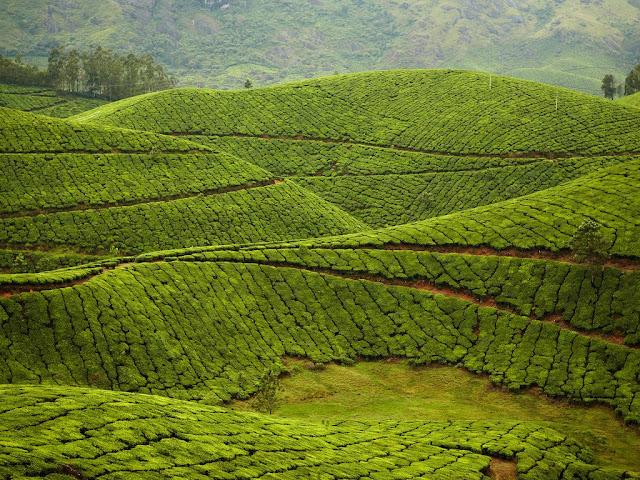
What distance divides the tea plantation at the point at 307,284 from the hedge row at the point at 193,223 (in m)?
0.33

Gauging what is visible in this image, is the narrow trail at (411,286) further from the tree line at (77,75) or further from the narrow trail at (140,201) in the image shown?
the tree line at (77,75)

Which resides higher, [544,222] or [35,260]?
[544,222]

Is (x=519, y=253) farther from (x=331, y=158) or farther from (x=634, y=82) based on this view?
(x=634, y=82)

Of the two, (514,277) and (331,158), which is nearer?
(514,277)

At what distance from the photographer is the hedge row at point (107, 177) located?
307 feet

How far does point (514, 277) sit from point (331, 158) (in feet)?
204

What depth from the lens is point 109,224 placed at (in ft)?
301

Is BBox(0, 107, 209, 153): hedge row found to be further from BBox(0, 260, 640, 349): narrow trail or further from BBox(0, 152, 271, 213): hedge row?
BBox(0, 260, 640, 349): narrow trail

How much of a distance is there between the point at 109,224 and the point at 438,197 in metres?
53.4

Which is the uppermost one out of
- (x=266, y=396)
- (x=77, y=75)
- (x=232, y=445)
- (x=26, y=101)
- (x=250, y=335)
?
(x=77, y=75)

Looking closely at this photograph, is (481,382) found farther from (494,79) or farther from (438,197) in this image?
(494,79)

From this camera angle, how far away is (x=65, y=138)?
10681cm

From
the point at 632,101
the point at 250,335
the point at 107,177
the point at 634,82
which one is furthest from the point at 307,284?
the point at 634,82

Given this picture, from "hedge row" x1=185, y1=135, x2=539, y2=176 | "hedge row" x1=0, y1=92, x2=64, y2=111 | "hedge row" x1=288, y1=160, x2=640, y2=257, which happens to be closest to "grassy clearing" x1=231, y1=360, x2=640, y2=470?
"hedge row" x1=288, y1=160, x2=640, y2=257
